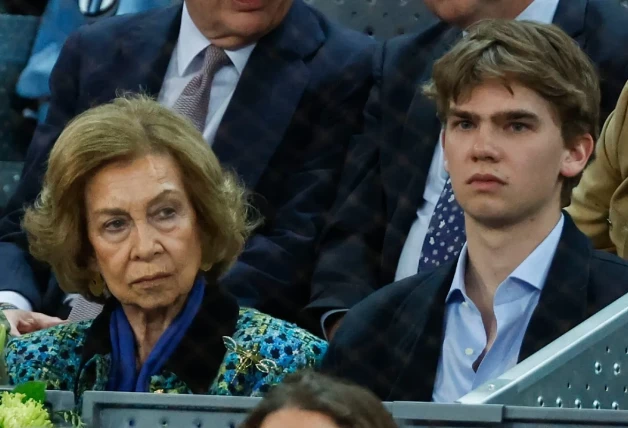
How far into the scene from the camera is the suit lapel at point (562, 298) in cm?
199

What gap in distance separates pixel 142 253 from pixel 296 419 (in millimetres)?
1079

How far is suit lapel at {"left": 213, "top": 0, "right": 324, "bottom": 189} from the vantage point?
2.77 metres

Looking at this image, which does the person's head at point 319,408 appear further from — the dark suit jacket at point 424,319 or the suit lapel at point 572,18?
the suit lapel at point 572,18

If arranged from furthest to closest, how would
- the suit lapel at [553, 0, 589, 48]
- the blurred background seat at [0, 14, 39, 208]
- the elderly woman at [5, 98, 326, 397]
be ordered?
the blurred background seat at [0, 14, 39, 208] < the suit lapel at [553, 0, 589, 48] < the elderly woman at [5, 98, 326, 397]

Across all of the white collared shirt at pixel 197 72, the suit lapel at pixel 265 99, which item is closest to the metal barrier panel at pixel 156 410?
the suit lapel at pixel 265 99

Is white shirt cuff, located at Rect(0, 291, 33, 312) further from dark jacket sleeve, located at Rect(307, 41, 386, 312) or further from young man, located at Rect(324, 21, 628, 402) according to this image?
young man, located at Rect(324, 21, 628, 402)

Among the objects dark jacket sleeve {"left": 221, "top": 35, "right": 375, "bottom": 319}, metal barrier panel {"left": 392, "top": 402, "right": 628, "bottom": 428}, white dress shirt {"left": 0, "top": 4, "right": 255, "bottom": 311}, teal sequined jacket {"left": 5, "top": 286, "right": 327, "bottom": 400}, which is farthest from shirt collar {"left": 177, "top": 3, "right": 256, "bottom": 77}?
metal barrier panel {"left": 392, "top": 402, "right": 628, "bottom": 428}

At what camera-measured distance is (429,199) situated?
8.61ft

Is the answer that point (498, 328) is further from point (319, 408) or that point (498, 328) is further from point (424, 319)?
point (319, 408)

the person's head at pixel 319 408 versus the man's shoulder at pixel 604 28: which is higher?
the man's shoulder at pixel 604 28

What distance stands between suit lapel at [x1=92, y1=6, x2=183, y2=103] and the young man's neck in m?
0.99

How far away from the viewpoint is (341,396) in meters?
1.22

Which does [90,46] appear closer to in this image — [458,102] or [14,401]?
[458,102]

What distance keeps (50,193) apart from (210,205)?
0.26m
